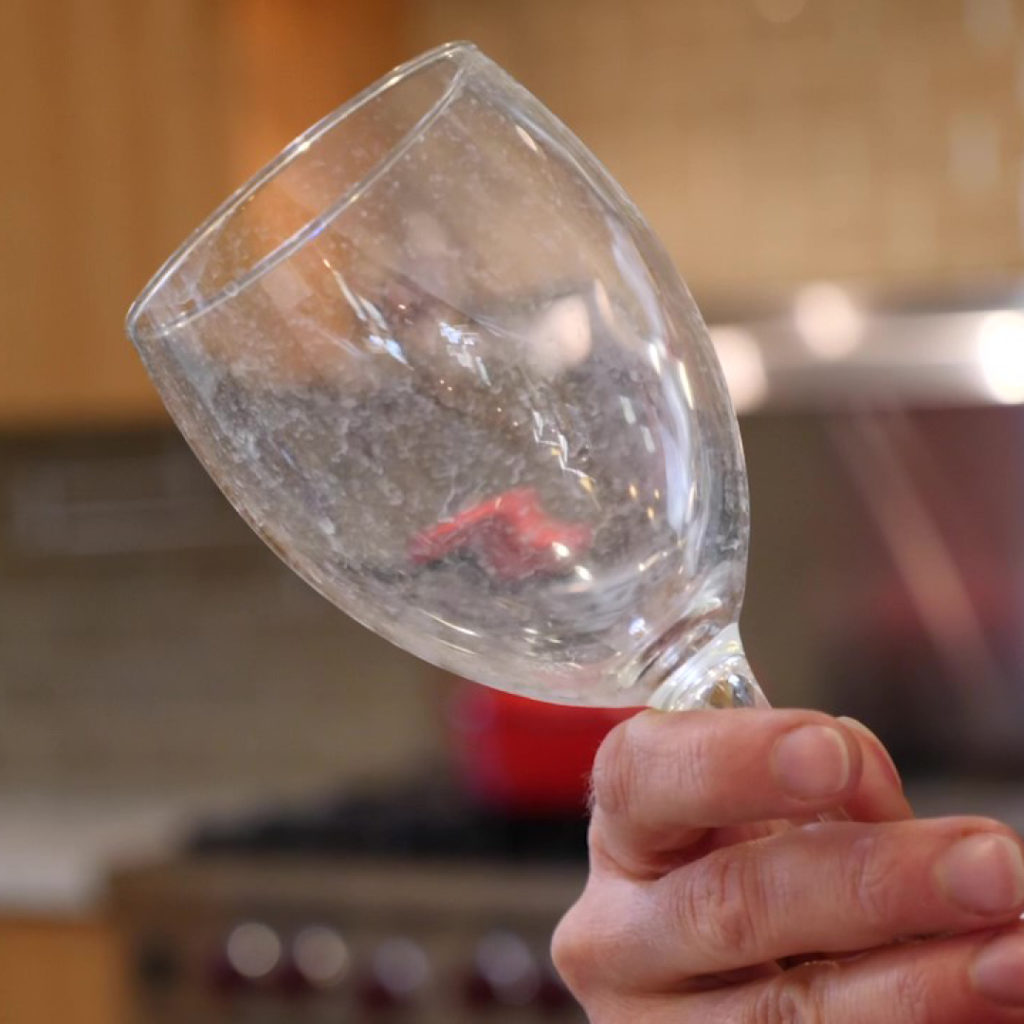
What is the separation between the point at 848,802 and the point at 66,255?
2090 millimetres

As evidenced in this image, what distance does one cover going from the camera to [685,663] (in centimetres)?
47

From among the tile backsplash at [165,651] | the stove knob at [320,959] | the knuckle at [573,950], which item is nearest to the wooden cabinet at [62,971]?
the stove knob at [320,959]

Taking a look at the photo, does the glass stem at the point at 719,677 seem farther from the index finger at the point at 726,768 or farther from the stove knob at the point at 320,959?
the stove knob at the point at 320,959

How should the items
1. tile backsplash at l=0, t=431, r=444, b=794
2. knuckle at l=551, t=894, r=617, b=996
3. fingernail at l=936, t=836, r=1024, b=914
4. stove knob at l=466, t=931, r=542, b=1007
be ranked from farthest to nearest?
tile backsplash at l=0, t=431, r=444, b=794 < stove knob at l=466, t=931, r=542, b=1007 < knuckle at l=551, t=894, r=617, b=996 < fingernail at l=936, t=836, r=1024, b=914

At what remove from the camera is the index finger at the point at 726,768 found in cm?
43

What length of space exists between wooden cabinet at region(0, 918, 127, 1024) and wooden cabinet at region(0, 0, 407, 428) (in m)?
0.71

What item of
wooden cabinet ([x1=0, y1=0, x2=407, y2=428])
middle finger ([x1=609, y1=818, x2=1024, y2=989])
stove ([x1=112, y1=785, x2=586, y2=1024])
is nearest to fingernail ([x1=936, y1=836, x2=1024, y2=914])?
middle finger ([x1=609, y1=818, x2=1024, y2=989])

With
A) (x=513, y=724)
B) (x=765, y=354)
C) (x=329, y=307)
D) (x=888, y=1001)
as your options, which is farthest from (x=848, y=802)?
(x=765, y=354)

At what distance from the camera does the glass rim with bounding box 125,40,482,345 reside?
45 cm

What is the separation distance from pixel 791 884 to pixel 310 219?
0.69 ft

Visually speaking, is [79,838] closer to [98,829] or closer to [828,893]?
[98,829]

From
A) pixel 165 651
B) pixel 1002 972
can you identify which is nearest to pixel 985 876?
pixel 1002 972

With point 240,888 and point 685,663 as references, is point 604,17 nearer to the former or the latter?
point 240,888

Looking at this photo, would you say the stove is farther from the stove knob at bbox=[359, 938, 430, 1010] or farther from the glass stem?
the glass stem
